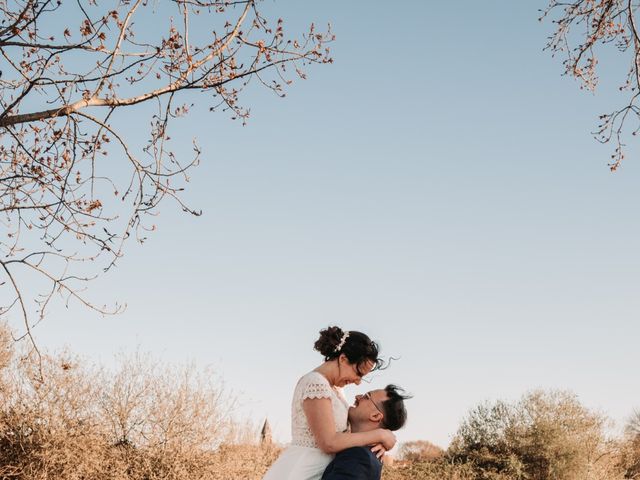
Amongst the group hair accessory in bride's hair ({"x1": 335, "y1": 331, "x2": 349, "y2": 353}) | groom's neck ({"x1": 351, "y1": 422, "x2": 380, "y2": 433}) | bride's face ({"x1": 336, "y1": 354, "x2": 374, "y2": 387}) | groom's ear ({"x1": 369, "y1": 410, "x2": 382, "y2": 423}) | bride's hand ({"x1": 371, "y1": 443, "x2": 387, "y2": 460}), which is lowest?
bride's hand ({"x1": 371, "y1": 443, "x2": 387, "y2": 460})

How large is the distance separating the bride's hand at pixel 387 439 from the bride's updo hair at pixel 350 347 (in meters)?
0.56

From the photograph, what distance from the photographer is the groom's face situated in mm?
3791

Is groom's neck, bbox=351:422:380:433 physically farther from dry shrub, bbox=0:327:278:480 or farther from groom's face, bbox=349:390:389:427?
dry shrub, bbox=0:327:278:480

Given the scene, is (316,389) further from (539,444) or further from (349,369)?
(539,444)

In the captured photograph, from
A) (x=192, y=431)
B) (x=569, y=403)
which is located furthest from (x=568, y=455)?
(x=192, y=431)

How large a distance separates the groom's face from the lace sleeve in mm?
190

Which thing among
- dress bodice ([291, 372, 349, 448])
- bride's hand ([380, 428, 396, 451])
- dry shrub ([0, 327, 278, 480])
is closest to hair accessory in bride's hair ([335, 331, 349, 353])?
dress bodice ([291, 372, 349, 448])

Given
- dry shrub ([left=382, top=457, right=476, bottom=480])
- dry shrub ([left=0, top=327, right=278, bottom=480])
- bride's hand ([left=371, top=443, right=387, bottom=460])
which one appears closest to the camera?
bride's hand ([left=371, top=443, right=387, bottom=460])

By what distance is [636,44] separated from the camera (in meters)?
6.47

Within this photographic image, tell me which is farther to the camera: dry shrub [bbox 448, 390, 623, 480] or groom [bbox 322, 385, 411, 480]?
Answer: dry shrub [bbox 448, 390, 623, 480]

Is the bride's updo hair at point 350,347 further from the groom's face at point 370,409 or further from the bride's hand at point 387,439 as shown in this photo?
the bride's hand at point 387,439

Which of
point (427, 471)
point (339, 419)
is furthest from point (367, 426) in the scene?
point (427, 471)

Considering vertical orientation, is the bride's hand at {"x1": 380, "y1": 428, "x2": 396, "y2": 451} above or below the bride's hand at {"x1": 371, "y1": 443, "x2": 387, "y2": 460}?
above

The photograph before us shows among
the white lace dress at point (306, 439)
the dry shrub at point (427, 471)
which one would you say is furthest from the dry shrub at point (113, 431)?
the white lace dress at point (306, 439)
